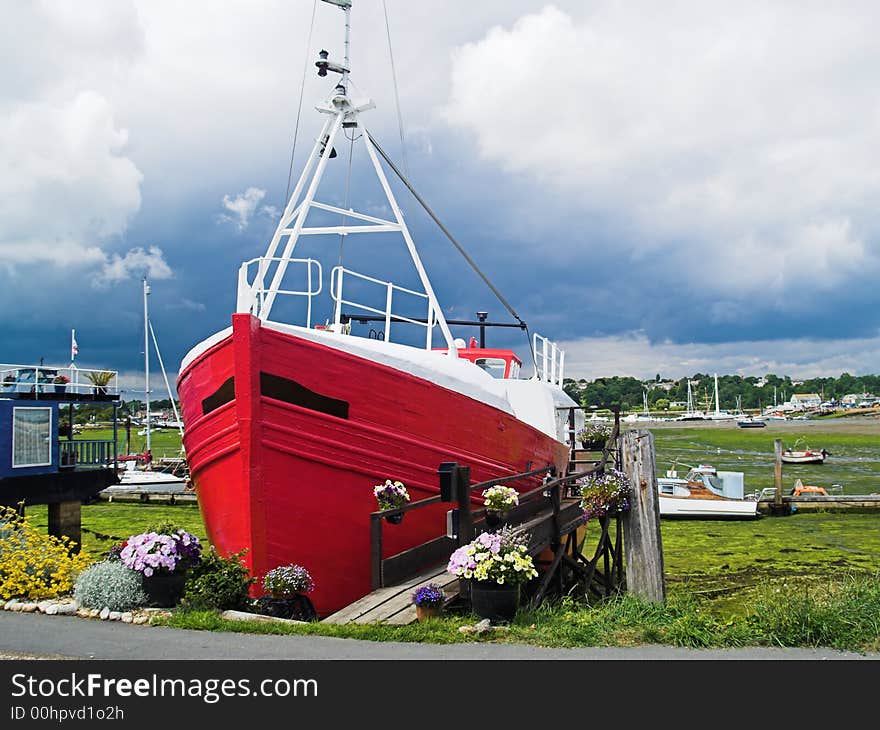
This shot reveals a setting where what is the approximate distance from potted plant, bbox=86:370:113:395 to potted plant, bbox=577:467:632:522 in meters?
13.6

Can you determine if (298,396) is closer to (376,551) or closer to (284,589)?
(376,551)

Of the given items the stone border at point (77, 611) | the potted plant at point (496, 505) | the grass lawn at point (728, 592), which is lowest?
the grass lawn at point (728, 592)

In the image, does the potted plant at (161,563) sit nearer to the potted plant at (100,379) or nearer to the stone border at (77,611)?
the stone border at (77,611)

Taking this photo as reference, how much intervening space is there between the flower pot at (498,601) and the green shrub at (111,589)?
11.8 feet

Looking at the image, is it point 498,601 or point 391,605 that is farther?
point 391,605

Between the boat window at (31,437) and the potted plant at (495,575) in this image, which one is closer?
the potted plant at (495,575)

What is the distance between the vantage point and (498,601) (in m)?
7.52

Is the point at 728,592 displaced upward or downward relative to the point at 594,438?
downward

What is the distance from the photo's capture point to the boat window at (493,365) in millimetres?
17219

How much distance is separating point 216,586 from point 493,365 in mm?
10348

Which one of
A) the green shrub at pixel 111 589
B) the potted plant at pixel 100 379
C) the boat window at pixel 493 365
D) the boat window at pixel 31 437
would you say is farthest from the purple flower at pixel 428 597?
the potted plant at pixel 100 379

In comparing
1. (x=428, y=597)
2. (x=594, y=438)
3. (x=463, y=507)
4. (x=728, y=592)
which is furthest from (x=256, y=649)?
(x=594, y=438)
